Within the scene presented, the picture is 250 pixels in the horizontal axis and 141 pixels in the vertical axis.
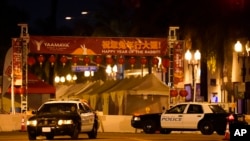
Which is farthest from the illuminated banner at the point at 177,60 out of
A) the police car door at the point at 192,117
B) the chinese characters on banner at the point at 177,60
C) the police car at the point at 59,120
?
the police car at the point at 59,120

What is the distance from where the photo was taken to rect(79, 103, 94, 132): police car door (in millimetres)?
27078

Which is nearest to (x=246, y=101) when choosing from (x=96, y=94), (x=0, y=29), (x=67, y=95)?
(x=96, y=94)

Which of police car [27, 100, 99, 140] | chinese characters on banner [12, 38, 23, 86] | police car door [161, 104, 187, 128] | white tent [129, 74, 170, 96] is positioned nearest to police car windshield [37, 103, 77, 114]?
police car [27, 100, 99, 140]

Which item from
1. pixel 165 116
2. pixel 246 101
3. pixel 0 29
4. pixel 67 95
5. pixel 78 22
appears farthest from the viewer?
pixel 78 22

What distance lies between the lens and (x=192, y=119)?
3444cm

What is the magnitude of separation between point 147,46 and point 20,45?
711 centimetres

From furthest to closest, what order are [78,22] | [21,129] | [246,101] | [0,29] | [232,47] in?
[78,22] → [0,29] → [246,101] → [232,47] → [21,129]

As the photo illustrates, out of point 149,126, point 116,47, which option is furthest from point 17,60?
point 149,126

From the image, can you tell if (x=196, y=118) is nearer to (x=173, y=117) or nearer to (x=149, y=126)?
(x=173, y=117)

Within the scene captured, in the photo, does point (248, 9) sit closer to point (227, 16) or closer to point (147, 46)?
point (227, 16)

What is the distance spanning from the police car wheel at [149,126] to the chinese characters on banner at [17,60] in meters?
7.94

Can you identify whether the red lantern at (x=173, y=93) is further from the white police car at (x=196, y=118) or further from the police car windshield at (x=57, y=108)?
the police car windshield at (x=57, y=108)

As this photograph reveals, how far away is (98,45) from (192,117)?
858cm

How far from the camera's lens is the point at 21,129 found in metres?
38.2
